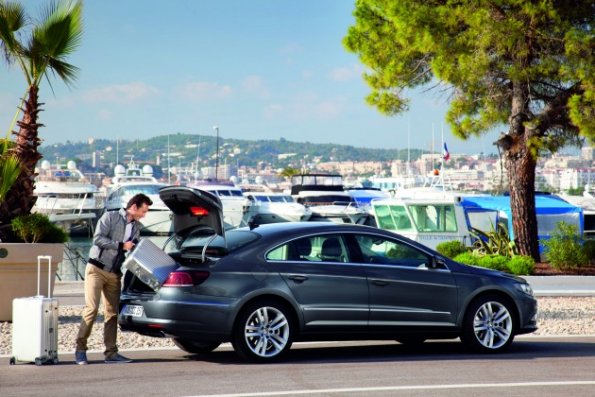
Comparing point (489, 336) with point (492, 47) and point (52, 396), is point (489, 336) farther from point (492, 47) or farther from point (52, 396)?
point (492, 47)

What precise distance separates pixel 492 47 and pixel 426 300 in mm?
15247

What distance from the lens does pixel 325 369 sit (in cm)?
1108

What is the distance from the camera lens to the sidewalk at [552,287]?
2145 cm

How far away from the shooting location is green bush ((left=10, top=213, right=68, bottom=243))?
15.6 m

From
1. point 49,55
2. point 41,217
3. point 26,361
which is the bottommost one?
point 26,361

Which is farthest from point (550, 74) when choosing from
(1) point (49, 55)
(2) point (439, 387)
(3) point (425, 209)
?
(2) point (439, 387)

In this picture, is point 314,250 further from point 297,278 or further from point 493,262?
point 493,262

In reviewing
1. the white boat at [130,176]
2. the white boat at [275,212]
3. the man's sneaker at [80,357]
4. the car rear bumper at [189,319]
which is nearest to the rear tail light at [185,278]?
the car rear bumper at [189,319]

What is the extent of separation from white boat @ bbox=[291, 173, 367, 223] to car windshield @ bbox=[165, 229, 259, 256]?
150 feet

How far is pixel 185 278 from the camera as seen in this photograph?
37.0 feet

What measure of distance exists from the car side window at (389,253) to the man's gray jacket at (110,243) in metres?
2.64

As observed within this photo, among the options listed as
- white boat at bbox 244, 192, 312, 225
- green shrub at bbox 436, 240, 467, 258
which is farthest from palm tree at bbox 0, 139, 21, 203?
white boat at bbox 244, 192, 312, 225

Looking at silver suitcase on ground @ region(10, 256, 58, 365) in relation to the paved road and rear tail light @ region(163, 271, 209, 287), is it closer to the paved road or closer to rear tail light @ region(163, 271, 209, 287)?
the paved road

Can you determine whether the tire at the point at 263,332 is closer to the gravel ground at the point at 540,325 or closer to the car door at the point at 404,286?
the car door at the point at 404,286
